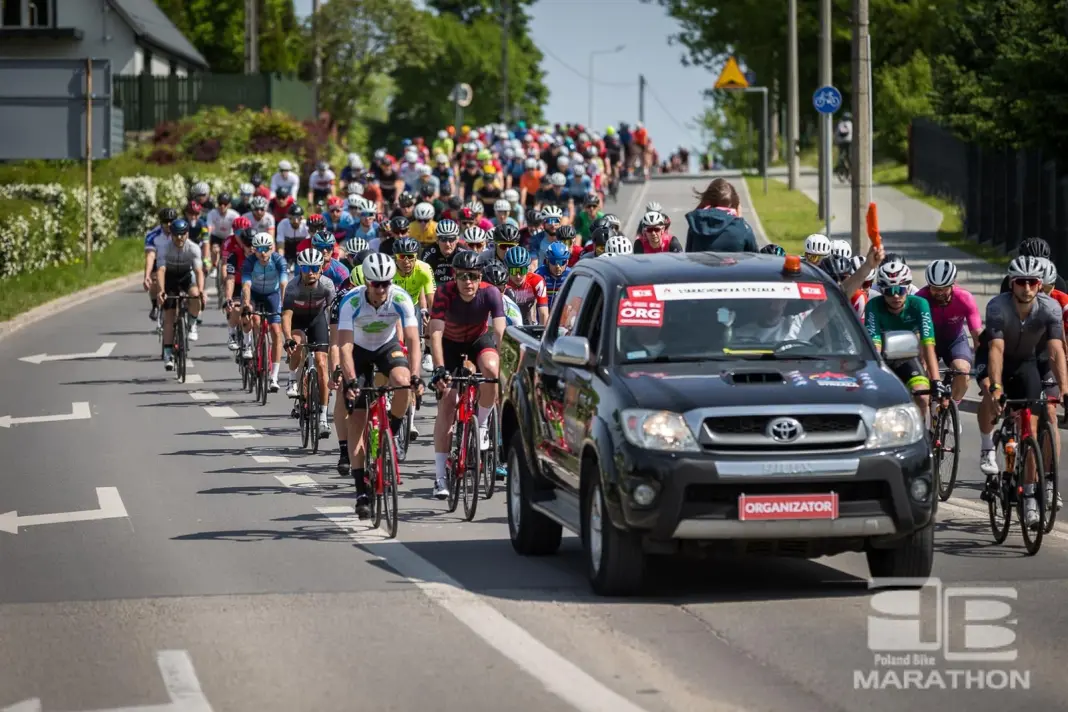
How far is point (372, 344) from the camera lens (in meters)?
14.9

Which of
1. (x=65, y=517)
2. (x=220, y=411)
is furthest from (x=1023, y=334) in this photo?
(x=220, y=411)

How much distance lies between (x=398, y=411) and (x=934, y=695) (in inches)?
245

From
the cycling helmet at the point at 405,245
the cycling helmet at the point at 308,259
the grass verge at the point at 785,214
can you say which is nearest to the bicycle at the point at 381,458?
the cycling helmet at the point at 405,245

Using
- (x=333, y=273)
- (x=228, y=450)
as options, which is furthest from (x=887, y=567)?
(x=333, y=273)

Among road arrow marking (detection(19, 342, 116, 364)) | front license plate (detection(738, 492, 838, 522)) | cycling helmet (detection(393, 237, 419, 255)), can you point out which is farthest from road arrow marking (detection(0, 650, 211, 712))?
road arrow marking (detection(19, 342, 116, 364))

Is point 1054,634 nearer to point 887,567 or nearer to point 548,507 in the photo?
point 887,567

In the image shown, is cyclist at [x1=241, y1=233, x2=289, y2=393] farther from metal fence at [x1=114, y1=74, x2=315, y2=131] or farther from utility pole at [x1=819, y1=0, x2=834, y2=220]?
metal fence at [x1=114, y1=74, x2=315, y2=131]

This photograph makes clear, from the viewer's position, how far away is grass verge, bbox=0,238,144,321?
36.2m

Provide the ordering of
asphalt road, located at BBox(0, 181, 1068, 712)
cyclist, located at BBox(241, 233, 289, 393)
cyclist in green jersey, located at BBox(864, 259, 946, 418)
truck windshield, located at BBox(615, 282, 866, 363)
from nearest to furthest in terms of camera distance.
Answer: asphalt road, located at BBox(0, 181, 1068, 712) → truck windshield, located at BBox(615, 282, 866, 363) → cyclist in green jersey, located at BBox(864, 259, 946, 418) → cyclist, located at BBox(241, 233, 289, 393)

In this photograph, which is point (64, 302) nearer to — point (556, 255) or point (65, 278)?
point (65, 278)

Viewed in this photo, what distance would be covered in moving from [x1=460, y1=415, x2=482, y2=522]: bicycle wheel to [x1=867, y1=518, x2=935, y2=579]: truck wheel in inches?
145

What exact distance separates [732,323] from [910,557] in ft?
5.06

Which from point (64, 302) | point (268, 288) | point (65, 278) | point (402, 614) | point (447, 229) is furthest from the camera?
point (65, 278)

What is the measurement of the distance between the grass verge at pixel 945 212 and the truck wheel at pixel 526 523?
26.7 meters
